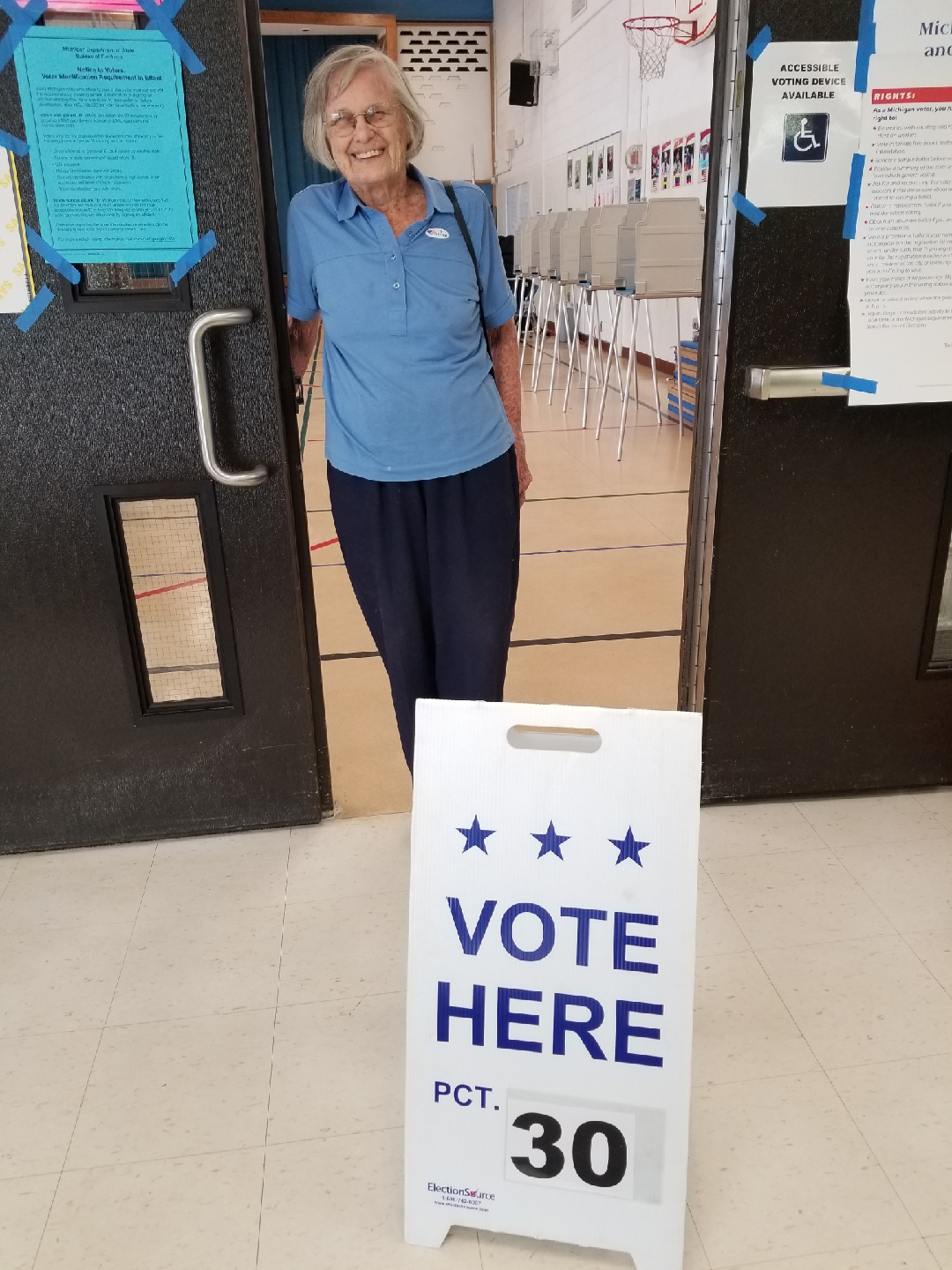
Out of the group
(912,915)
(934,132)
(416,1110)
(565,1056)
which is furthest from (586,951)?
(934,132)

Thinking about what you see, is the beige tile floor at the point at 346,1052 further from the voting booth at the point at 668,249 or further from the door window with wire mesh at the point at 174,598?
the voting booth at the point at 668,249

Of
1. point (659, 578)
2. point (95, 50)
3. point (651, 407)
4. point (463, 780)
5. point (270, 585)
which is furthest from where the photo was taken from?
point (651, 407)

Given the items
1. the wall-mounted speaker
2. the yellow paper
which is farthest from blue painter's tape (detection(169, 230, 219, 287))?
the wall-mounted speaker

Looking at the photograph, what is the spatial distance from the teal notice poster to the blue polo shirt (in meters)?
0.21

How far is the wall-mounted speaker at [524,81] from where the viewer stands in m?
9.37

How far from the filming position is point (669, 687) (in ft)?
8.34

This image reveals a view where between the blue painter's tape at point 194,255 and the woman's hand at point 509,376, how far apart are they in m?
0.52

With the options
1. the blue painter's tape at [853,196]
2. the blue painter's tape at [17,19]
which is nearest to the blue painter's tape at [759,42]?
the blue painter's tape at [853,196]

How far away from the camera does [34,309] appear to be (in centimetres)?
161

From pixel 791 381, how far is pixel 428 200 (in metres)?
0.72

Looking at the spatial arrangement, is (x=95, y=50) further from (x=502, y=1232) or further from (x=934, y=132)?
(x=502, y=1232)

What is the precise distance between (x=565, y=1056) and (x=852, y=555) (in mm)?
1230

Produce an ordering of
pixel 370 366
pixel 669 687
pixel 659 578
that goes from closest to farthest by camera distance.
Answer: pixel 370 366
pixel 669 687
pixel 659 578

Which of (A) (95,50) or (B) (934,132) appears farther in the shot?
(B) (934,132)
